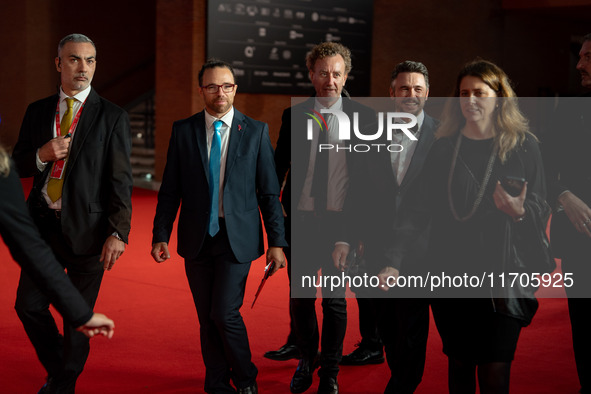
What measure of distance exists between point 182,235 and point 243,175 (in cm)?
38

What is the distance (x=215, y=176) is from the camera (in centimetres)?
308

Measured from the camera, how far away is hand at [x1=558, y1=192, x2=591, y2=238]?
2.92m

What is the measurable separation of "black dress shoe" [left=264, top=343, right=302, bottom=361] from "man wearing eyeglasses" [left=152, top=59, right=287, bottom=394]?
602 millimetres

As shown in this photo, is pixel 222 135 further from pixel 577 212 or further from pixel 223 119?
pixel 577 212

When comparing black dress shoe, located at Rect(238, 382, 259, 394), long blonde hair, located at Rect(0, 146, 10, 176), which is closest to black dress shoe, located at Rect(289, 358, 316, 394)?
black dress shoe, located at Rect(238, 382, 259, 394)

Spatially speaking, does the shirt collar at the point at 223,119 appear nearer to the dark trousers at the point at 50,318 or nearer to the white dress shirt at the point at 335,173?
the white dress shirt at the point at 335,173

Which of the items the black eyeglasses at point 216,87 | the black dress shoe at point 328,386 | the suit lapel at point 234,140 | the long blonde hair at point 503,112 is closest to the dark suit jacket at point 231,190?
the suit lapel at point 234,140

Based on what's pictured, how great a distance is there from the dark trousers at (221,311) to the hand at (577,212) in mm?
1389

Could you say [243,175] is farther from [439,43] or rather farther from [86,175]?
[439,43]

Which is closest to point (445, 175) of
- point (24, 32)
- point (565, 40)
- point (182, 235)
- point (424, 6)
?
point (182, 235)

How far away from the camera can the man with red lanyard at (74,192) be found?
117 inches

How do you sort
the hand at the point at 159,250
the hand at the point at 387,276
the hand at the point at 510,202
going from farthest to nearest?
the hand at the point at 159,250 < the hand at the point at 387,276 < the hand at the point at 510,202

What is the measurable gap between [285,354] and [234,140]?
131cm

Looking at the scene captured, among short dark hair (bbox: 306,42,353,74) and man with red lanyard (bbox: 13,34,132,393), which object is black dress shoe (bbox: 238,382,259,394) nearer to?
man with red lanyard (bbox: 13,34,132,393)
